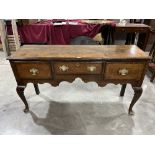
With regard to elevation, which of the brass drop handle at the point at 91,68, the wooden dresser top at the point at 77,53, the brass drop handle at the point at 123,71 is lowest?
the brass drop handle at the point at 123,71

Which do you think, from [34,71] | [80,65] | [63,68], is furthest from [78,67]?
[34,71]

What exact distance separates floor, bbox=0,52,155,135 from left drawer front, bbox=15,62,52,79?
564 millimetres

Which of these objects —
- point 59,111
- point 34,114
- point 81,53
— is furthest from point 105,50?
point 34,114

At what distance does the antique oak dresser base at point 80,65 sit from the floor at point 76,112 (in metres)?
0.41

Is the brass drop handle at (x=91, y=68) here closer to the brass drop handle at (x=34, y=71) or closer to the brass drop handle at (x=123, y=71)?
the brass drop handle at (x=123, y=71)

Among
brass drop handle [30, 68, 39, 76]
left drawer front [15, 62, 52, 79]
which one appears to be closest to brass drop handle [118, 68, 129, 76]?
left drawer front [15, 62, 52, 79]

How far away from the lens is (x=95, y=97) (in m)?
2.09

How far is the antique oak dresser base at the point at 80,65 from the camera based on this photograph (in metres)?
1.34

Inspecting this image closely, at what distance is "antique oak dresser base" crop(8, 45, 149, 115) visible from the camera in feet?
4.38

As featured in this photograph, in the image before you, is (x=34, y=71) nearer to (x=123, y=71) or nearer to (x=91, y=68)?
Result: (x=91, y=68)

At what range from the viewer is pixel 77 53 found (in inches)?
56.5

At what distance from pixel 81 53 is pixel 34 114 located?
3.13ft

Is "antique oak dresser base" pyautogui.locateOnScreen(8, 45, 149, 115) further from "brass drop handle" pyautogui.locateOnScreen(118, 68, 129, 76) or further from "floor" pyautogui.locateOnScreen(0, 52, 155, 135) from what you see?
"floor" pyautogui.locateOnScreen(0, 52, 155, 135)

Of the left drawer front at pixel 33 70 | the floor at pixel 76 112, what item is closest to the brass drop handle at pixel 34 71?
the left drawer front at pixel 33 70
